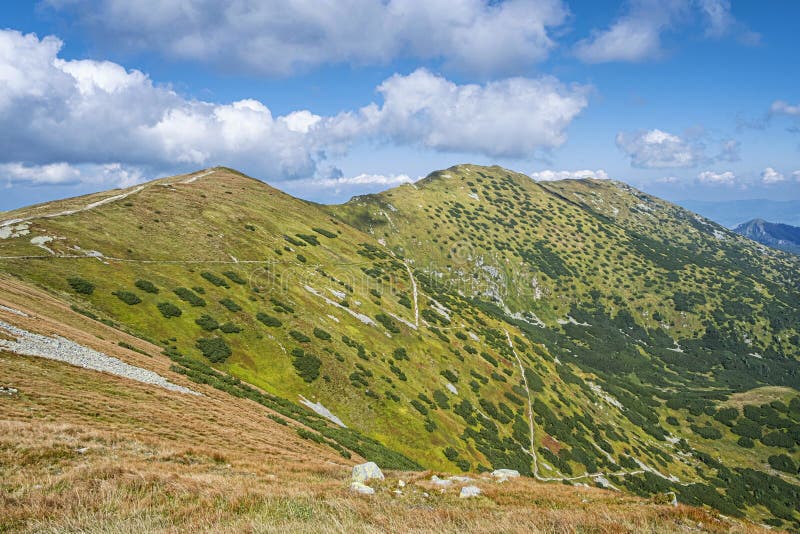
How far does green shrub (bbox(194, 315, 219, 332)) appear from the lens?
144ft

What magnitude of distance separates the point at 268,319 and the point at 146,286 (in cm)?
1507

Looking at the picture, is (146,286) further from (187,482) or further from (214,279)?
(187,482)

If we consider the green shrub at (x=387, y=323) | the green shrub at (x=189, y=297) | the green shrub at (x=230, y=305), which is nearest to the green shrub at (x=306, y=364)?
the green shrub at (x=230, y=305)

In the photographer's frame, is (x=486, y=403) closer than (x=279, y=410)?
No

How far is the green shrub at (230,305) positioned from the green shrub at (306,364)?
32.8 ft

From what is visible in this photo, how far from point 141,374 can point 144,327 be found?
51.0 ft

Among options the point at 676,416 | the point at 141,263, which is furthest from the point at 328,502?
the point at 676,416

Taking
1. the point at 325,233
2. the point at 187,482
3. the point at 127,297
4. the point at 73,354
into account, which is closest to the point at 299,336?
the point at 127,297

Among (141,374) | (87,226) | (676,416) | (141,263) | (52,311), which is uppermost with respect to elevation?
(87,226)

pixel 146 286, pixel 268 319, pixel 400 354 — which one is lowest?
pixel 400 354

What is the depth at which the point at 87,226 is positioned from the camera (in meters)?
52.1

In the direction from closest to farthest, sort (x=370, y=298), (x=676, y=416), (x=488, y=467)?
1. (x=488, y=467)
2. (x=370, y=298)
3. (x=676, y=416)

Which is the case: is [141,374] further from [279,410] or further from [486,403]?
[486,403]

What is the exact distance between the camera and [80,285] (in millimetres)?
39062
